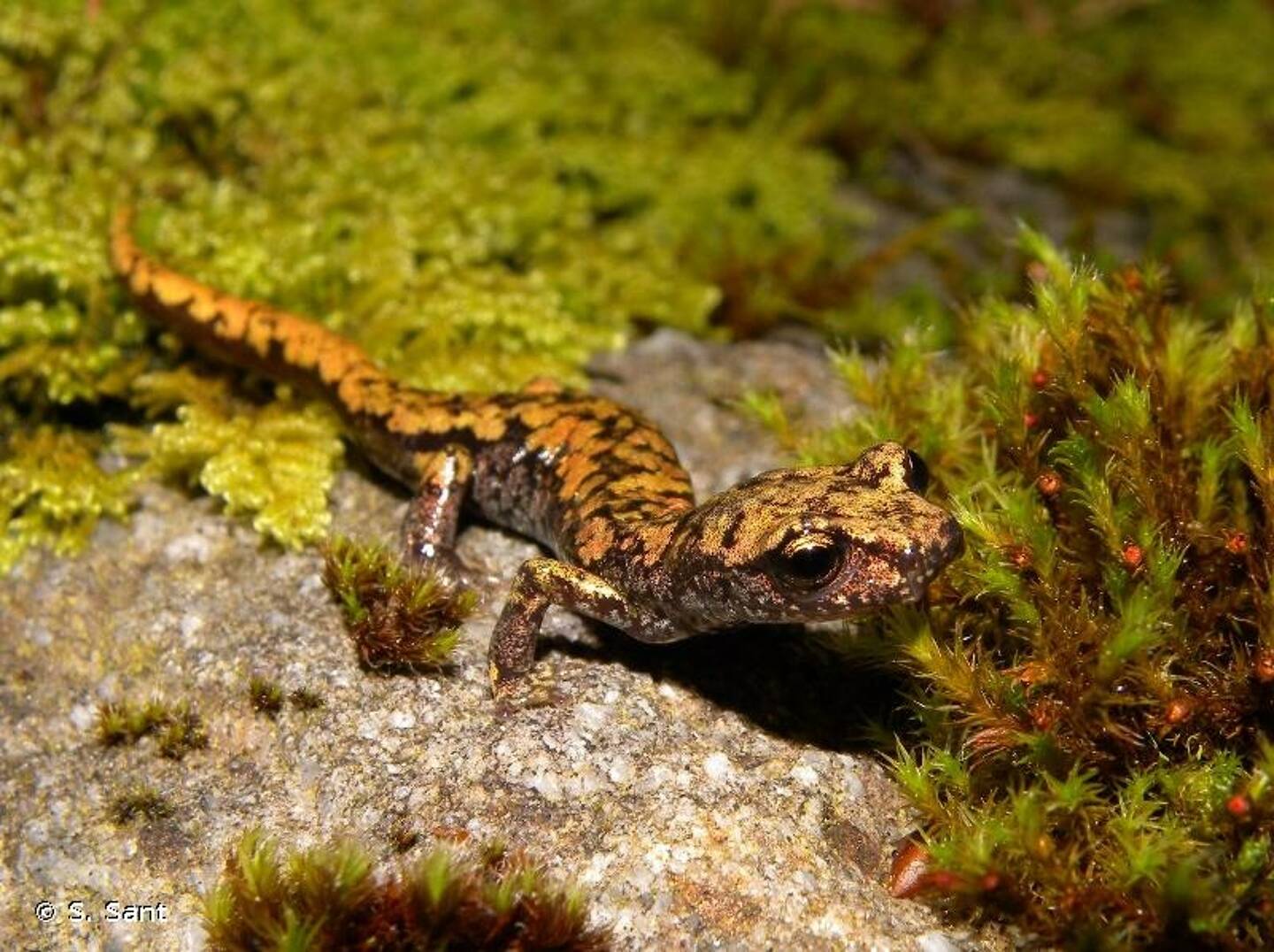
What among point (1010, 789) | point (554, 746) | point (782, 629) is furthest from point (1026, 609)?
point (554, 746)

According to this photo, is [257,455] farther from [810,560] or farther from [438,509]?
[810,560]

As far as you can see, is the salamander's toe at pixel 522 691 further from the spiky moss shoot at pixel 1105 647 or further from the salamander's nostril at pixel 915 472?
the salamander's nostril at pixel 915 472

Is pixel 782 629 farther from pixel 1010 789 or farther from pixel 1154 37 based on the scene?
pixel 1154 37

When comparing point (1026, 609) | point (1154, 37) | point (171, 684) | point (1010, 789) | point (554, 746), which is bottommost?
point (171, 684)

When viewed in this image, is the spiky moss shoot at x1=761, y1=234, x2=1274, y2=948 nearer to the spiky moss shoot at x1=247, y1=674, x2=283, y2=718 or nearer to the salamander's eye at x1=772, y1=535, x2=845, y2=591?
the salamander's eye at x1=772, y1=535, x2=845, y2=591

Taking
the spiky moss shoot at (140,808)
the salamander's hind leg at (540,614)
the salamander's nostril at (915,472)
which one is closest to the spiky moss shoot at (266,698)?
the spiky moss shoot at (140,808)

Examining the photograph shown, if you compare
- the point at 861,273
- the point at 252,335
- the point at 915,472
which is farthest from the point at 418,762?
the point at 861,273

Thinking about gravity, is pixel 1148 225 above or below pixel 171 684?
above
